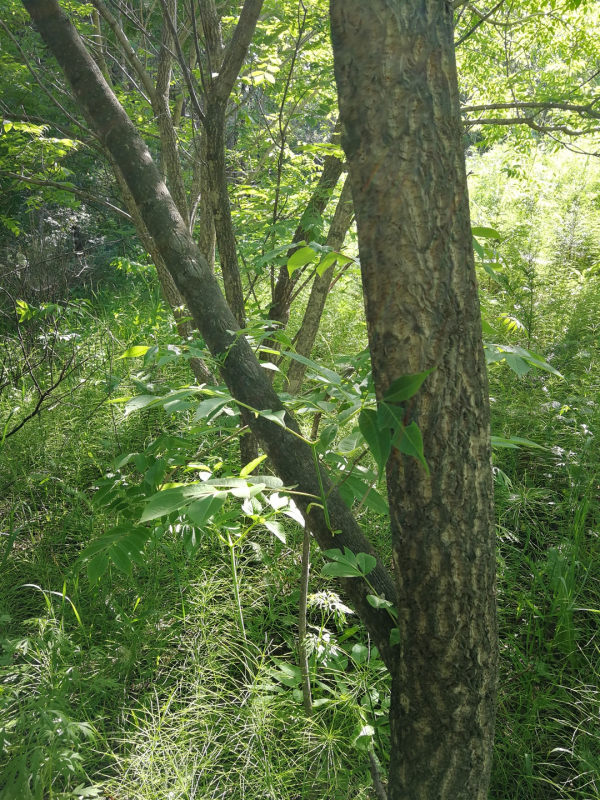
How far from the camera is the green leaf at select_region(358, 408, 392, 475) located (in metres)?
0.82

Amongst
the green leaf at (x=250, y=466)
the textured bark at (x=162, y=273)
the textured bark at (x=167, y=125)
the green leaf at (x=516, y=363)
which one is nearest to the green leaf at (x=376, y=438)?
the green leaf at (x=250, y=466)

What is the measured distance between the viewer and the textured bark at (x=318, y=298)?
295cm

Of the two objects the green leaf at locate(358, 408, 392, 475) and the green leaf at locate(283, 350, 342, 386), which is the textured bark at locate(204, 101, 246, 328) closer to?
the green leaf at locate(283, 350, 342, 386)

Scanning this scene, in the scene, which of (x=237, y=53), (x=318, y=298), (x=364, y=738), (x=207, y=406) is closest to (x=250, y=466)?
(x=207, y=406)

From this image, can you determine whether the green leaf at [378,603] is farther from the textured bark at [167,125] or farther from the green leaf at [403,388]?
the textured bark at [167,125]

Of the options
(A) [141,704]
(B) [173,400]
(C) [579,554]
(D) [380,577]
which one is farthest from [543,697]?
(B) [173,400]

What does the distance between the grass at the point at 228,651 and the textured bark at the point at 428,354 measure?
547 mm

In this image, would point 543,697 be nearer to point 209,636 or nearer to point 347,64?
point 209,636

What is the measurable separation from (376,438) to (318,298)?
2.32 m

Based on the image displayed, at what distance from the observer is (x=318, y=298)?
3.07 meters

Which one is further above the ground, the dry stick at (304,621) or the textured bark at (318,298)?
the textured bark at (318,298)

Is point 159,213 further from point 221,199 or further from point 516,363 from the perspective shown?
point 516,363

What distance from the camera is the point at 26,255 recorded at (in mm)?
5969

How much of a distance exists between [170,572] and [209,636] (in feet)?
1.59
